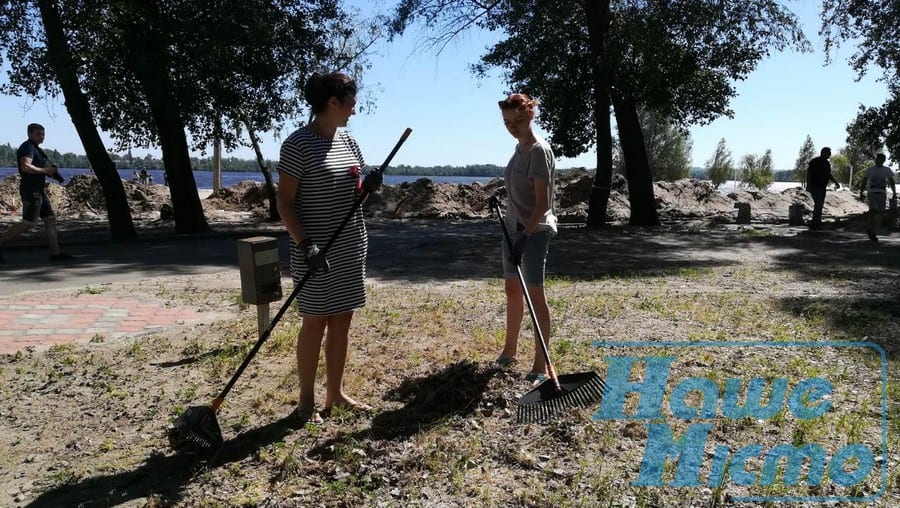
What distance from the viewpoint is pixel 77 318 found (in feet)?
20.1

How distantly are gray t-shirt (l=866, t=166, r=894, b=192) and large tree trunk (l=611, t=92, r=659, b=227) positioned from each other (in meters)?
4.60

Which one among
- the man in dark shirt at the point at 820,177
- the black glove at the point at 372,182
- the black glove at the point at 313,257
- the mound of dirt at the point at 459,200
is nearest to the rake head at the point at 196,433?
the black glove at the point at 313,257

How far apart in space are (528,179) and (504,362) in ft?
4.08

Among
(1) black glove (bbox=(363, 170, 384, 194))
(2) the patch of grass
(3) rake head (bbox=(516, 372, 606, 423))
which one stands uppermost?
(1) black glove (bbox=(363, 170, 384, 194))

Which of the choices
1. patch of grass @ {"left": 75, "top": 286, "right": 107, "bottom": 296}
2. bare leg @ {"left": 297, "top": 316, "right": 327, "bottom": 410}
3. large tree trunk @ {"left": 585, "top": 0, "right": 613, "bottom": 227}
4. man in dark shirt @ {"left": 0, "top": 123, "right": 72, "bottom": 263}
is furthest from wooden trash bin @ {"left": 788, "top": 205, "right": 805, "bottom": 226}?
bare leg @ {"left": 297, "top": 316, "right": 327, "bottom": 410}

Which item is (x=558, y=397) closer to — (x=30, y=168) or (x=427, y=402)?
(x=427, y=402)

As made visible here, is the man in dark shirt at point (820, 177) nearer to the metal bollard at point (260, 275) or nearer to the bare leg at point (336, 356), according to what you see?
the metal bollard at point (260, 275)

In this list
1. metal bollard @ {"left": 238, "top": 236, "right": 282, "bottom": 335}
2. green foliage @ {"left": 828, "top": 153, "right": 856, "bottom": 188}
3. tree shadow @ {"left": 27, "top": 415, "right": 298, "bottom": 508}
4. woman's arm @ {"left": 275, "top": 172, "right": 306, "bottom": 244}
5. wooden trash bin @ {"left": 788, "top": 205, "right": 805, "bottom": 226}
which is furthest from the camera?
green foliage @ {"left": 828, "top": 153, "right": 856, "bottom": 188}

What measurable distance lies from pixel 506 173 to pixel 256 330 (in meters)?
2.56

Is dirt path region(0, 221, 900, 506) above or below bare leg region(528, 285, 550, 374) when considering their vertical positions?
below

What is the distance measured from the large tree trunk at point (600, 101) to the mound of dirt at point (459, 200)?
2759 millimetres

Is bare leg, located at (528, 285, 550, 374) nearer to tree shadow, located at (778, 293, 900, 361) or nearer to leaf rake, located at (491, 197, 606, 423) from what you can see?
leaf rake, located at (491, 197, 606, 423)

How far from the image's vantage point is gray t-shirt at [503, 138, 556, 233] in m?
4.14

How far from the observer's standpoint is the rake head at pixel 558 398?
3.58 metres
